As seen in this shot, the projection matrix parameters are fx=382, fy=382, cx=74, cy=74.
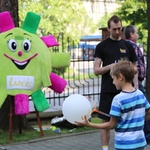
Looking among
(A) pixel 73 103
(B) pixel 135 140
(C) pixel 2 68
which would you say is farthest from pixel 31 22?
(B) pixel 135 140

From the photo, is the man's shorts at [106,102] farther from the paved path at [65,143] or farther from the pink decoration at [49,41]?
the pink decoration at [49,41]

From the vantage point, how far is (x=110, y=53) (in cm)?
518

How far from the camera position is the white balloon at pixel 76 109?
3910mm

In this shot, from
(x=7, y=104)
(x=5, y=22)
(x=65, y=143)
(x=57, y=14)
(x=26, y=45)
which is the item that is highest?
(x=57, y=14)

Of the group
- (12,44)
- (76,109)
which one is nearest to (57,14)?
(12,44)

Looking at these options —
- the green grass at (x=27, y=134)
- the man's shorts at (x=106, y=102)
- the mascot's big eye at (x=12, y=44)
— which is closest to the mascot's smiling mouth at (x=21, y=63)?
the mascot's big eye at (x=12, y=44)

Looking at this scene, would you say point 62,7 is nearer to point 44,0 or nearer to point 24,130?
point 44,0

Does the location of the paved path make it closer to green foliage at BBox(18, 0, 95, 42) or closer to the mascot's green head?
the mascot's green head

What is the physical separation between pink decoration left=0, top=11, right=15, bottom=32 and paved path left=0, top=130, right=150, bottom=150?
189 cm

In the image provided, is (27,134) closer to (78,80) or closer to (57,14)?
(78,80)

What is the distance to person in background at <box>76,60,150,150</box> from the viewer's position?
3.43 meters

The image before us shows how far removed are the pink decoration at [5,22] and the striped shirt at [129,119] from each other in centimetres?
322

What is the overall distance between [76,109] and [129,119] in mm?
666

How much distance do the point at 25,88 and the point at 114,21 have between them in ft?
6.36
